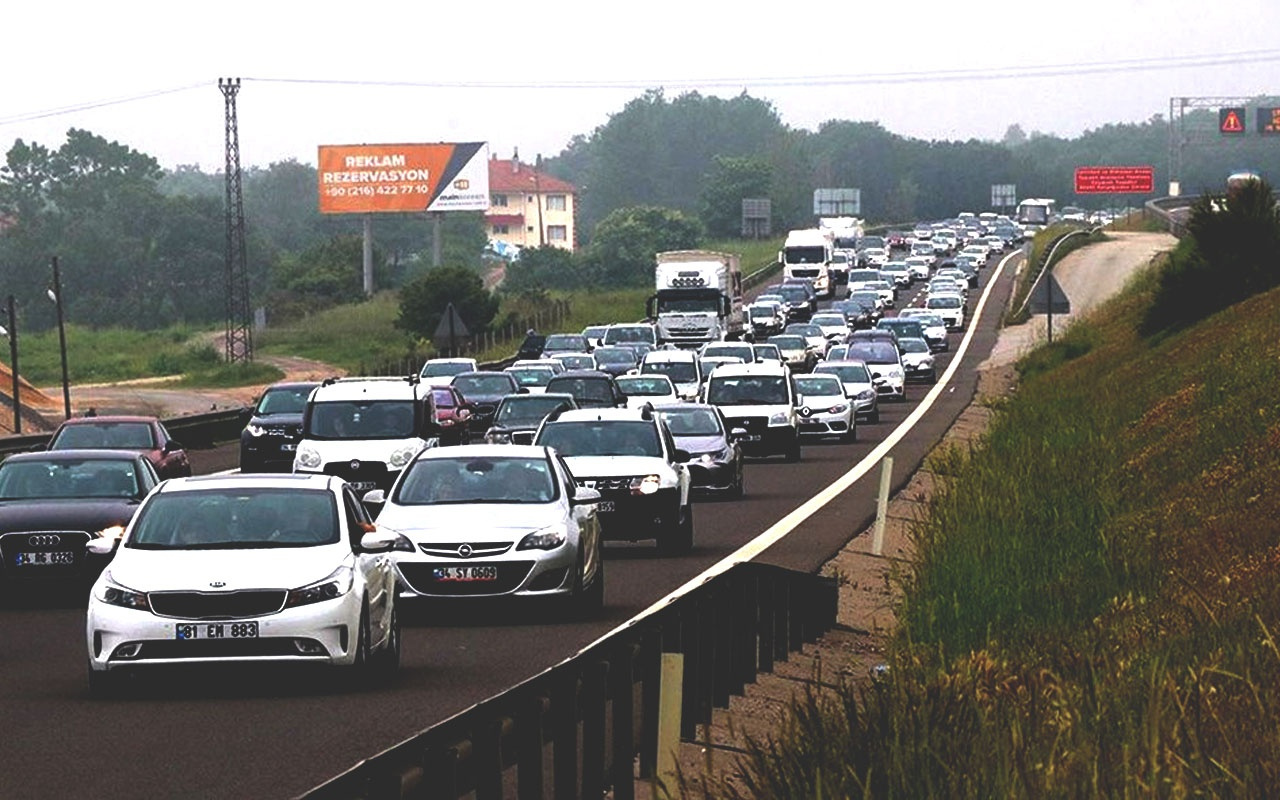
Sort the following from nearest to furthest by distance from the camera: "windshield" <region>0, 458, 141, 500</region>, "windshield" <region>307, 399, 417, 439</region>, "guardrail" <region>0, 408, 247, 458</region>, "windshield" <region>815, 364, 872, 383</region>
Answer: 1. "windshield" <region>0, 458, 141, 500</region>
2. "windshield" <region>307, 399, 417, 439</region>
3. "guardrail" <region>0, 408, 247, 458</region>
4. "windshield" <region>815, 364, 872, 383</region>

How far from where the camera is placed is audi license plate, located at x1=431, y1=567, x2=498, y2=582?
842 inches

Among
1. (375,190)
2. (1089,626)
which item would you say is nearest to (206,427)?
(1089,626)

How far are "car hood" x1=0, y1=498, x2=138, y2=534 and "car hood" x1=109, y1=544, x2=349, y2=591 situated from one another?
21.7 ft

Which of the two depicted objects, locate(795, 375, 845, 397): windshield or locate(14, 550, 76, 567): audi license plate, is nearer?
locate(14, 550, 76, 567): audi license plate

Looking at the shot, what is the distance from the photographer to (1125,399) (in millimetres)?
40250

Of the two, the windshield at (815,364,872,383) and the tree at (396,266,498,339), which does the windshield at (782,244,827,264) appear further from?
the windshield at (815,364,872,383)

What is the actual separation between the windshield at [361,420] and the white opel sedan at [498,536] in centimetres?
1418

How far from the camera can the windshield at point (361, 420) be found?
36906mm

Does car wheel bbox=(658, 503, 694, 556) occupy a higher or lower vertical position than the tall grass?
lower

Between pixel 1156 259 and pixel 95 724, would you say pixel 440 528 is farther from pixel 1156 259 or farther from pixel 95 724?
pixel 1156 259

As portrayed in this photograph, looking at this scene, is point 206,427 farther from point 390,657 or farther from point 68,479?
point 390,657

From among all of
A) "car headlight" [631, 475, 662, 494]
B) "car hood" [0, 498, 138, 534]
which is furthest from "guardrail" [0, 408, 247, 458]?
"car hood" [0, 498, 138, 534]

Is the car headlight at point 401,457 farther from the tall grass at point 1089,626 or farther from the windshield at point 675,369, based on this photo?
the windshield at point 675,369

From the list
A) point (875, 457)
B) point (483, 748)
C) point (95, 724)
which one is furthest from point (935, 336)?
point (483, 748)
